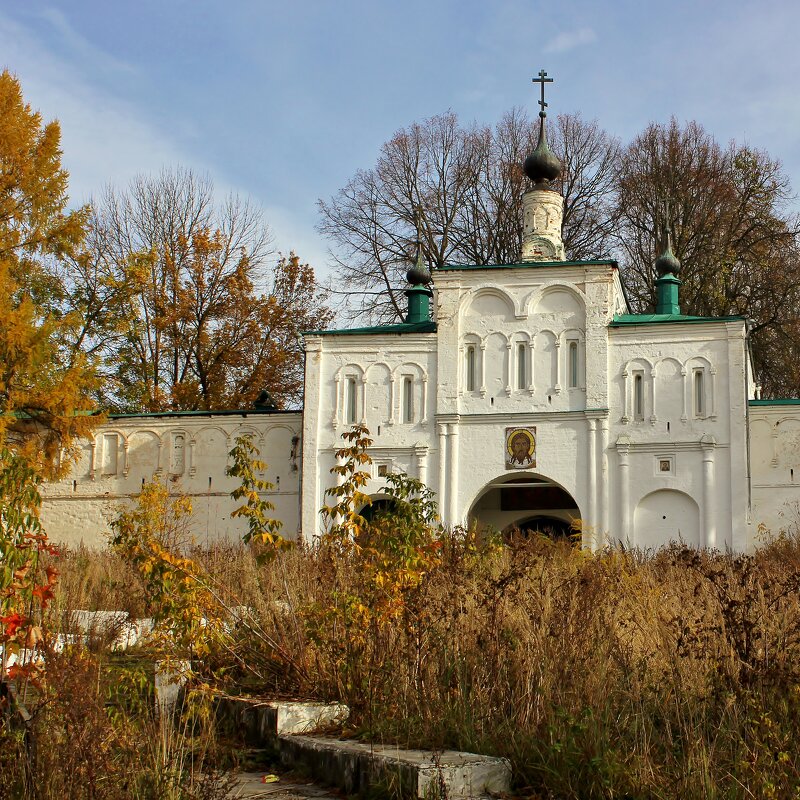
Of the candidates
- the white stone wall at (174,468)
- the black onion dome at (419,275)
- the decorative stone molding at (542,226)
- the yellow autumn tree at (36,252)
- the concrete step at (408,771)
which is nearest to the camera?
the concrete step at (408,771)

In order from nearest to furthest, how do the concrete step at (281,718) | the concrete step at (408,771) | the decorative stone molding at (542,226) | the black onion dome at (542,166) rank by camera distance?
the concrete step at (408,771) < the concrete step at (281,718) < the decorative stone molding at (542,226) < the black onion dome at (542,166)

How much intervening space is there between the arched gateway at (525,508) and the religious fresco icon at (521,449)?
3.87 ft

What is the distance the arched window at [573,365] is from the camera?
22828 millimetres

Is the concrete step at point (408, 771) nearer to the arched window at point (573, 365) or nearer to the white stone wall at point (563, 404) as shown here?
the white stone wall at point (563, 404)

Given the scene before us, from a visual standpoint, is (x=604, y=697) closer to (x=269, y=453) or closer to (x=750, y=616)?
(x=750, y=616)

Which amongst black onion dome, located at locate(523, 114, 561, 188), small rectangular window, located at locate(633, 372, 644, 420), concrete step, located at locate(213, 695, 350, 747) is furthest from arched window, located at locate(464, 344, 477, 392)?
concrete step, located at locate(213, 695, 350, 747)

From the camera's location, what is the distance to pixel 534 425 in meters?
22.8

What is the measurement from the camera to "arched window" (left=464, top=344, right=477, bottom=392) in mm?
23297

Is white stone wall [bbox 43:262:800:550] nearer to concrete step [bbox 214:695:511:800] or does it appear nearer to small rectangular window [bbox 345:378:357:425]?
small rectangular window [bbox 345:378:357:425]

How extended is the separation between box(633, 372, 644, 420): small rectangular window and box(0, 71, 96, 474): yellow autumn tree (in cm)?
1018

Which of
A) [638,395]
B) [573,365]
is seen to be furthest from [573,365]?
[638,395]

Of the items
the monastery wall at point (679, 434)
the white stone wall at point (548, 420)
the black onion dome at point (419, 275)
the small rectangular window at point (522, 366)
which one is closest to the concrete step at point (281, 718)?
the white stone wall at point (548, 420)

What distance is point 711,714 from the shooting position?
606 cm

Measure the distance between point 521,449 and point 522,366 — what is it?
1670mm
